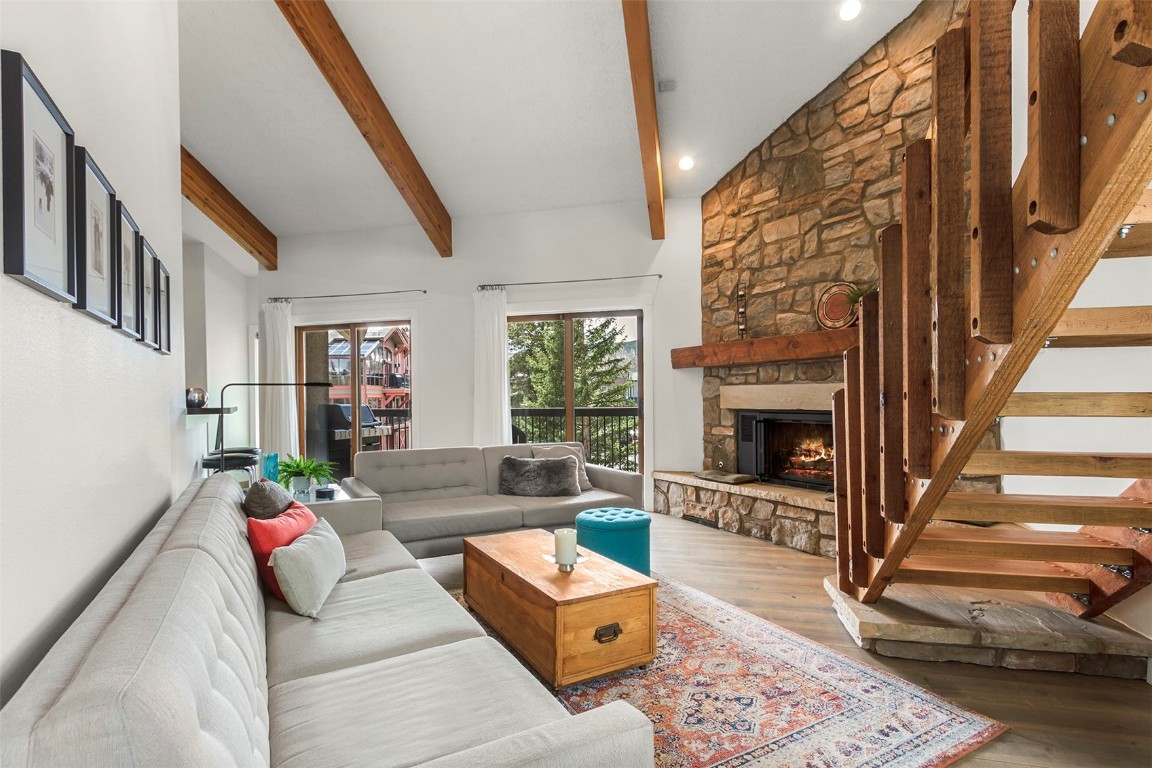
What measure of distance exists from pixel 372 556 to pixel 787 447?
334 cm

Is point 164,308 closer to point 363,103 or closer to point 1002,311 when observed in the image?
point 363,103

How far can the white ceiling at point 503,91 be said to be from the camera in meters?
3.68

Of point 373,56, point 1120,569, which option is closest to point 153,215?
point 373,56

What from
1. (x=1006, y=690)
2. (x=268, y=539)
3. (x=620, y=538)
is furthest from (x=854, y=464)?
(x=268, y=539)

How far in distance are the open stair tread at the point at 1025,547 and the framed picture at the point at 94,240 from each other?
8.75 feet

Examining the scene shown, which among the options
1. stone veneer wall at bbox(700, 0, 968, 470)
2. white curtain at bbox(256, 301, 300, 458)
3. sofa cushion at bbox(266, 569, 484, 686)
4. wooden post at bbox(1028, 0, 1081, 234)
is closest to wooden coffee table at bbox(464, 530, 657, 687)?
sofa cushion at bbox(266, 569, 484, 686)

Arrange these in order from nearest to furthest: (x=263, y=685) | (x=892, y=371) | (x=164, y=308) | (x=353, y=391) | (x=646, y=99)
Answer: (x=263, y=685) < (x=892, y=371) < (x=164, y=308) < (x=646, y=99) < (x=353, y=391)

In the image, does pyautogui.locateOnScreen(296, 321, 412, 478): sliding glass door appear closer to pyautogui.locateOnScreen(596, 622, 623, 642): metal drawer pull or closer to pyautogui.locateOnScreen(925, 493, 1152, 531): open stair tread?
pyautogui.locateOnScreen(596, 622, 623, 642): metal drawer pull

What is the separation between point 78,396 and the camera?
118cm

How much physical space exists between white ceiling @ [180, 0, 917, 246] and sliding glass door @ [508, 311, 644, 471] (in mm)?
1202

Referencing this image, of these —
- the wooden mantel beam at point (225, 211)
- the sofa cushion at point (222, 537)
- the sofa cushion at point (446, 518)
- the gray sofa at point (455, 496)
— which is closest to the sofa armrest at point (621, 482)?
the gray sofa at point (455, 496)

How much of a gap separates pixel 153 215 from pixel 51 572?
1.70 meters

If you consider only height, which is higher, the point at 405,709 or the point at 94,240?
the point at 94,240

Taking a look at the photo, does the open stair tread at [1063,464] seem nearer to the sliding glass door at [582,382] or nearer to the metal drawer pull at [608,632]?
the metal drawer pull at [608,632]
